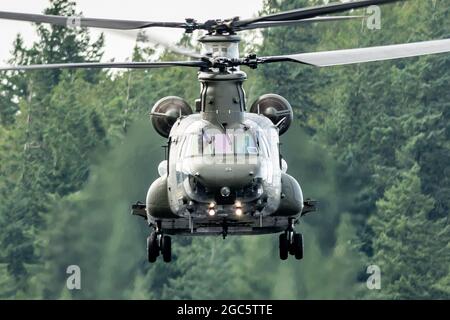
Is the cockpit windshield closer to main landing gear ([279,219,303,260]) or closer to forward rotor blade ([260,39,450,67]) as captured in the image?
forward rotor blade ([260,39,450,67])

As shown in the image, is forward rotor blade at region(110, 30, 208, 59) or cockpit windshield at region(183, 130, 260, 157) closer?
forward rotor blade at region(110, 30, 208, 59)

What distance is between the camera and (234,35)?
58.5 meters

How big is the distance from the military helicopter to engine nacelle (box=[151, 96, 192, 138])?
255mm

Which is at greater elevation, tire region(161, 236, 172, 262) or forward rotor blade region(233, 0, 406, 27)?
forward rotor blade region(233, 0, 406, 27)

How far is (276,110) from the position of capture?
199 feet

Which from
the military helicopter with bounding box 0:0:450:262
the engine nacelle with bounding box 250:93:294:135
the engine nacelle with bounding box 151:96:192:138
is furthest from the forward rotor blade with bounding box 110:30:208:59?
the engine nacelle with bounding box 250:93:294:135

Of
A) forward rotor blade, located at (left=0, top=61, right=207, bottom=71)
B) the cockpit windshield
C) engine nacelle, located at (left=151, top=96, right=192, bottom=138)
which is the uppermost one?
engine nacelle, located at (left=151, top=96, right=192, bottom=138)

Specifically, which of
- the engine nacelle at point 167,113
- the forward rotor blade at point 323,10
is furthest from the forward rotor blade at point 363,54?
the engine nacelle at point 167,113

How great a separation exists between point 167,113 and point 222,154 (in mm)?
3577

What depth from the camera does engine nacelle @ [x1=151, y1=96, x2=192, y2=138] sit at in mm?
59906

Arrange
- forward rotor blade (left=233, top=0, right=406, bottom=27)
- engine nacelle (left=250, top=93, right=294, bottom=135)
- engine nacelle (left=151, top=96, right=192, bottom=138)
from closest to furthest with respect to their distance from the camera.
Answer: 1. forward rotor blade (left=233, top=0, right=406, bottom=27)
2. engine nacelle (left=151, top=96, right=192, bottom=138)
3. engine nacelle (left=250, top=93, right=294, bottom=135)

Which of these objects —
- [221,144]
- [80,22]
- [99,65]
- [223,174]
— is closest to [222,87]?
[221,144]

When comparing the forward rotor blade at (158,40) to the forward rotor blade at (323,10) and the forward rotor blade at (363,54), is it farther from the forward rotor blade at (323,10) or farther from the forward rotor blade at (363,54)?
the forward rotor blade at (363,54)
